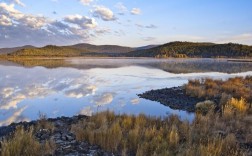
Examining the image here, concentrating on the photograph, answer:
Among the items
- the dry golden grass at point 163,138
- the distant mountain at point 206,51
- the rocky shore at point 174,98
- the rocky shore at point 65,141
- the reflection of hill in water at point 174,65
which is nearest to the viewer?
the dry golden grass at point 163,138

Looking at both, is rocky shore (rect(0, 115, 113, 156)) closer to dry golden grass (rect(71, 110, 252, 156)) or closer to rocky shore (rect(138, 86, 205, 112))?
dry golden grass (rect(71, 110, 252, 156))

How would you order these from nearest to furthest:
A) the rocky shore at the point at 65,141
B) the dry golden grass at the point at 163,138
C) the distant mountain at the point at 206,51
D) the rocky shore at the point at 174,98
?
1. the dry golden grass at the point at 163,138
2. the rocky shore at the point at 65,141
3. the rocky shore at the point at 174,98
4. the distant mountain at the point at 206,51

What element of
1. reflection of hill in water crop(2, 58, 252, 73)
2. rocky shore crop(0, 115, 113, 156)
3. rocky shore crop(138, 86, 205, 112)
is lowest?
reflection of hill in water crop(2, 58, 252, 73)

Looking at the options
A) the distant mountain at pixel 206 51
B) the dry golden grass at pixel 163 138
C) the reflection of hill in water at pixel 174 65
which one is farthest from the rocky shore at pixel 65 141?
the distant mountain at pixel 206 51

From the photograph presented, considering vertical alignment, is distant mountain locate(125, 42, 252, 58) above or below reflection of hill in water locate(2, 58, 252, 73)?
above

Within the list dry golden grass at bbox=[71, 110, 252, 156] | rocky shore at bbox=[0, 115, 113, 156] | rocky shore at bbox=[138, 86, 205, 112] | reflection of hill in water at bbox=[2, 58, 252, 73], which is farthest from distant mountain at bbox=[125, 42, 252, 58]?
rocky shore at bbox=[0, 115, 113, 156]

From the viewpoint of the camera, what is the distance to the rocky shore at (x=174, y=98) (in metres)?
17.0

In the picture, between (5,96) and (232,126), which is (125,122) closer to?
(232,126)

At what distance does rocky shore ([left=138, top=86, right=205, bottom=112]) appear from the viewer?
1698 cm

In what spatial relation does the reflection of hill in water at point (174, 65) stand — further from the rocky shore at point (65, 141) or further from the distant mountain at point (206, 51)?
the distant mountain at point (206, 51)

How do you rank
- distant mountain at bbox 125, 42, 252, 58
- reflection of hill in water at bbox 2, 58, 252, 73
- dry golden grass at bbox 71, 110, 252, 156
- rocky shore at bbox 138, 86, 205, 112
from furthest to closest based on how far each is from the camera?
distant mountain at bbox 125, 42, 252, 58, reflection of hill in water at bbox 2, 58, 252, 73, rocky shore at bbox 138, 86, 205, 112, dry golden grass at bbox 71, 110, 252, 156

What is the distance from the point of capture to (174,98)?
19.5 m

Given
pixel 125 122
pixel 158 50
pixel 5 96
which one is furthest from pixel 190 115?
pixel 158 50

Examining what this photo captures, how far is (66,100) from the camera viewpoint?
728 inches
